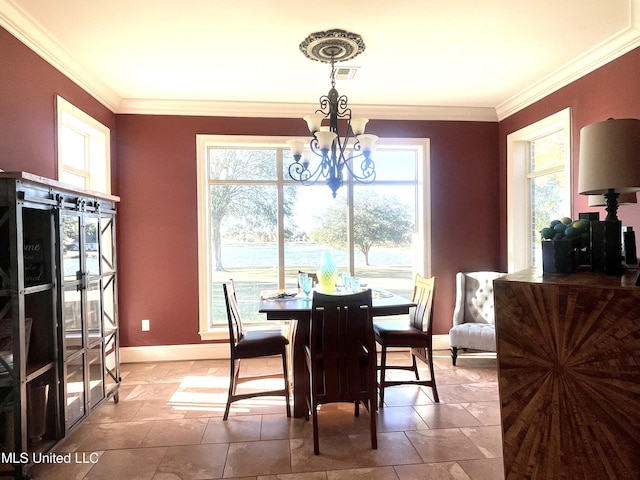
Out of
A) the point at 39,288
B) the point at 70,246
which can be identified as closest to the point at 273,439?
the point at 39,288

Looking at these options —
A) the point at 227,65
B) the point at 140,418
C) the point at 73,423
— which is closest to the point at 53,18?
the point at 227,65

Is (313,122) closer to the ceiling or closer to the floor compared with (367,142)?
closer to the ceiling

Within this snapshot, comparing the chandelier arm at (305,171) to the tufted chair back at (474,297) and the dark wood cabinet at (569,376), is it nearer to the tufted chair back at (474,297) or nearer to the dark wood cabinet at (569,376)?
the dark wood cabinet at (569,376)

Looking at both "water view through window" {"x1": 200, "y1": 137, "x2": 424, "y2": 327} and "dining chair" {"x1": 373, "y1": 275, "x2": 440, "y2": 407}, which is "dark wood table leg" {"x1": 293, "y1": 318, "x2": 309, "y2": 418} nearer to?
"dining chair" {"x1": 373, "y1": 275, "x2": 440, "y2": 407}

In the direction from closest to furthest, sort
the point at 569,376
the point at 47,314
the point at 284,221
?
the point at 569,376 → the point at 47,314 → the point at 284,221

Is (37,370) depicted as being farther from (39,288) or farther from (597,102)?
(597,102)

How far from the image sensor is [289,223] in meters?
4.44

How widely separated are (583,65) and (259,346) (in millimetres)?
3517

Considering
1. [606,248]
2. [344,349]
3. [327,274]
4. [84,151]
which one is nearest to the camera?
[606,248]

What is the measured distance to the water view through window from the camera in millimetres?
4387

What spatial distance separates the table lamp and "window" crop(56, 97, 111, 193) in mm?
3729

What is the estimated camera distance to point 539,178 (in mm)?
4191

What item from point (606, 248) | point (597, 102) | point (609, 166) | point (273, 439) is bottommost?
point (273, 439)

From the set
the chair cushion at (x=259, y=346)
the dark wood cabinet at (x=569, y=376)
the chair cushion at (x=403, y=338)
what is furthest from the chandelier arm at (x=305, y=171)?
the dark wood cabinet at (x=569, y=376)
